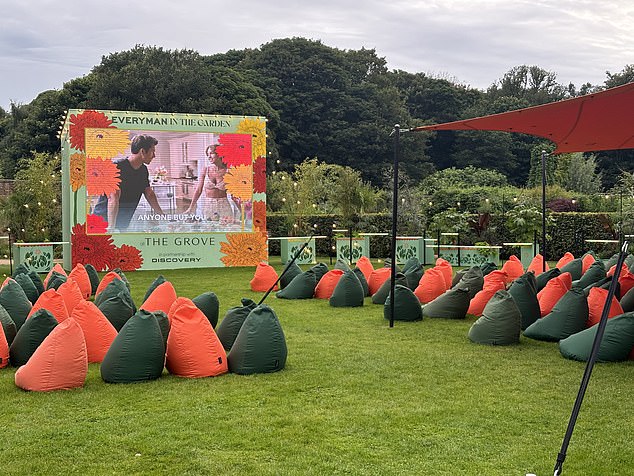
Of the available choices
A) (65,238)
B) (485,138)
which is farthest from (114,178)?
(485,138)

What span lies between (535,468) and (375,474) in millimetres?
959

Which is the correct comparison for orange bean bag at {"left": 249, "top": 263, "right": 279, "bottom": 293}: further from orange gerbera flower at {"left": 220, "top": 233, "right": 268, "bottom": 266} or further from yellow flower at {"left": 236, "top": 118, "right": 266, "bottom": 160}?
yellow flower at {"left": 236, "top": 118, "right": 266, "bottom": 160}

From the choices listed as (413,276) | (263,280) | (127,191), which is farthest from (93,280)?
(413,276)

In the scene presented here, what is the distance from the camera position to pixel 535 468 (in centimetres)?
455

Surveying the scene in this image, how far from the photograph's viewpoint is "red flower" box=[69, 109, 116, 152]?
56.9 feet

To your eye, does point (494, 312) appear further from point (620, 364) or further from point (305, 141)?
point (305, 141)

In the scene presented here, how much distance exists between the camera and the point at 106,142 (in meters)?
17.5

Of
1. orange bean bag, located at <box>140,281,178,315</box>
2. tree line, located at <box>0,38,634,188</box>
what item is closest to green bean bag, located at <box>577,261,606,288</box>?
orange bean bag, located at <box>140,281,178,315</box>

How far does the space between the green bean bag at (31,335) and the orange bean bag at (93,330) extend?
0.95 ft

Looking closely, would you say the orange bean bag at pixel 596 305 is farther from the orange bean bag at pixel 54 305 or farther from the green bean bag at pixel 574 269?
the orange bean bag at pixel 54 305

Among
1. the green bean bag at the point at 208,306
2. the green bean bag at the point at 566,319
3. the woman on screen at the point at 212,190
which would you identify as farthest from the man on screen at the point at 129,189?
the green bean bag at the point at 566,319

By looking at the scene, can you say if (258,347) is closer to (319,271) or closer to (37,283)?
(37,283)

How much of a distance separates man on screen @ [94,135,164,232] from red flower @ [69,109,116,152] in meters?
0.79

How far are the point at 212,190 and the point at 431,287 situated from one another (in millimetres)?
8184
